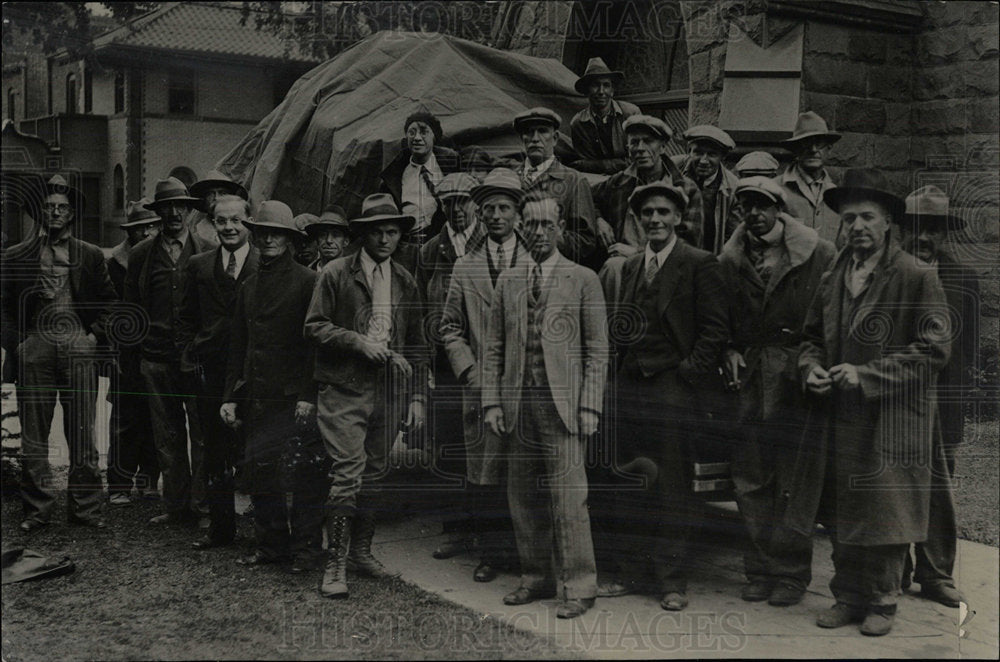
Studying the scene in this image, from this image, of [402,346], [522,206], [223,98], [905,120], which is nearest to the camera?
[522,206]

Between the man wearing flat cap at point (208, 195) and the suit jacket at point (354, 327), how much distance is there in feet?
4.01

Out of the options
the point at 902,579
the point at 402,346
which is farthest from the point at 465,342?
the point at 902,579

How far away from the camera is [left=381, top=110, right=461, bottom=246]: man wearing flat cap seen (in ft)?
19.4

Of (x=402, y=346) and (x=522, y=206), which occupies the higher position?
(x=522, y=206)

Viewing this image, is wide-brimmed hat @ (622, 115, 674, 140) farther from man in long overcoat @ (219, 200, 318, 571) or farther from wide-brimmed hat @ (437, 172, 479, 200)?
man in long overcoat @ (219, 200, 318, 571)

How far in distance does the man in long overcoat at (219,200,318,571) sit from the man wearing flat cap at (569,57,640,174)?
1687mm

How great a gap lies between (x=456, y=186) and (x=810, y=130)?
181cm

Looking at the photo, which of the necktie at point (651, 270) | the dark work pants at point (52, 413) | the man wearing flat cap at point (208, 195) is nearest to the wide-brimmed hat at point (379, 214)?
the man wearing flat cap at point (208, 195)

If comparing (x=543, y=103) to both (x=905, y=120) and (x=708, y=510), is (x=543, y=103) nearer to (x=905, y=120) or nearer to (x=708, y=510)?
(x=905, y=120)

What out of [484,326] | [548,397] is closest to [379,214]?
[484,326]

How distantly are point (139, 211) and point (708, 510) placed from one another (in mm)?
4244

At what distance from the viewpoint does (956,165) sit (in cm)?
512

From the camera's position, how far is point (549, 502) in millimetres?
4988

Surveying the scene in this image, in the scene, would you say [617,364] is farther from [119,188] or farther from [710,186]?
[119,188]
